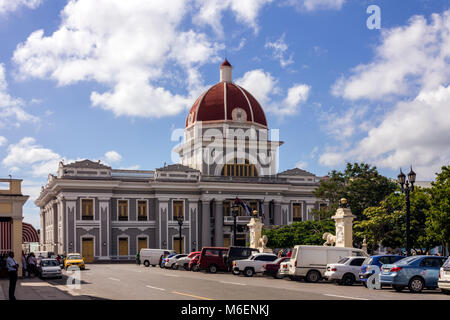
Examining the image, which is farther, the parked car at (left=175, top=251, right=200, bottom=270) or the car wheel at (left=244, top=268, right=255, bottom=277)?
the parked car at (left=175, top=251, right=200, bottom=270)

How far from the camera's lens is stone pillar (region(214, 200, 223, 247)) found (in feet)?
236

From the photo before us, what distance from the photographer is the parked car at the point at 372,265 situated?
81.6 feet

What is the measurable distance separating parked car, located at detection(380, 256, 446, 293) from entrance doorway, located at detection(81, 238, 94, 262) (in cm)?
4984

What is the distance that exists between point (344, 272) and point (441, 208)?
9.62 meters

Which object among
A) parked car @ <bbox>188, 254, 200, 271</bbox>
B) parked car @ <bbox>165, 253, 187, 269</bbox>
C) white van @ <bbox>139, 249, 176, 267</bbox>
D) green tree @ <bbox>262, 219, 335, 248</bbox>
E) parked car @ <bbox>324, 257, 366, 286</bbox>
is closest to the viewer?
parked car @ <bbox>324, 257, 366, 286</bbox>

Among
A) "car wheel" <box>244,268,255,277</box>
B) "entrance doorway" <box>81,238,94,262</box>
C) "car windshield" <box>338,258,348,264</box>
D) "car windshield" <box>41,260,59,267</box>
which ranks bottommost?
"entrance doorway" <box>81,238,94,262</box>

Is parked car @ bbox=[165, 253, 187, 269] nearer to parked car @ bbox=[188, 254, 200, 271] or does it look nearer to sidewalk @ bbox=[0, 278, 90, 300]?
parked car @ bbox=[188, 254, 200, 271]

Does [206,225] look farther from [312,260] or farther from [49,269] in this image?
[312,260]

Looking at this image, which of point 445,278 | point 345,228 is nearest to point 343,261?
point 345,228

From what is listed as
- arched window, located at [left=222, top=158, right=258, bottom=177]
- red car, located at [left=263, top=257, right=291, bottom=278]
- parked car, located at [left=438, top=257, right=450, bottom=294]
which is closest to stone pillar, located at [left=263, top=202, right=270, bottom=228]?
arched window, located at [left=222, top=158, right=258, bottom=177]

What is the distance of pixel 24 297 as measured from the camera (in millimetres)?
22062
